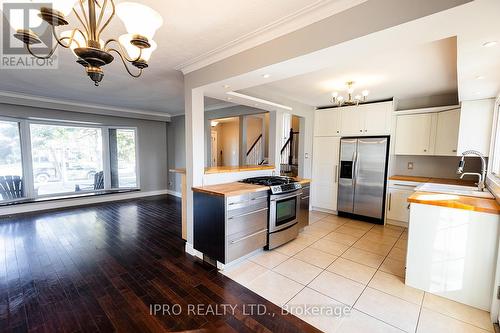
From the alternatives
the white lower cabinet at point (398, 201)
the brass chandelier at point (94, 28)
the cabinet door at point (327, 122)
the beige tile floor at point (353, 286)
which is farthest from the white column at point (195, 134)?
the white lower cabinet at point (398, 201)

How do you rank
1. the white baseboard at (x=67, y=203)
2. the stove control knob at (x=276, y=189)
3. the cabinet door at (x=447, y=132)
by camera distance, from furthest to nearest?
the white baseboard at (x=67, y=203)
the cabinet door at (x=447, y=132)
the stove control knob at (x=276, y=189)

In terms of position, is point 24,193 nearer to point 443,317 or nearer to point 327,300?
point 327,300

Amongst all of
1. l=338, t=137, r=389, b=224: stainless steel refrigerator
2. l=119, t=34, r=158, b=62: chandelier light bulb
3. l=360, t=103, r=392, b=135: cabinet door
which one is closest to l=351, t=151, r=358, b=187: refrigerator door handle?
l=338, t=137, r=389, b=224: stainless steel refrigerator

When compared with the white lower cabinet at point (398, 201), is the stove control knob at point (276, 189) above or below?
above

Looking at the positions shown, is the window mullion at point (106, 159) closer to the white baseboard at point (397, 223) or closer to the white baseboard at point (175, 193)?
the white baseboard at point (175, 193)

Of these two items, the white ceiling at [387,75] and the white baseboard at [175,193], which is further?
the white baseboard at [175,193]

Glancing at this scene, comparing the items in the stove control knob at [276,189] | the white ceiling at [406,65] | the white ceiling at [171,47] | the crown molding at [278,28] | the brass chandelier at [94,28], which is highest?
the white ceiling at [171,47]

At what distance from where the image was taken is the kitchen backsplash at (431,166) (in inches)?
148

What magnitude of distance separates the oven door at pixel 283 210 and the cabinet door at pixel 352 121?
6.72 ft

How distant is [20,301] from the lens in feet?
6.78

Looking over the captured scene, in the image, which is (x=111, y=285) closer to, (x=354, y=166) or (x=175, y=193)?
(x=354, y=166)

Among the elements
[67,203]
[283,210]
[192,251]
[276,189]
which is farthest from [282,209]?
[67,203]

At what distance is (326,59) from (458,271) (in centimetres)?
240

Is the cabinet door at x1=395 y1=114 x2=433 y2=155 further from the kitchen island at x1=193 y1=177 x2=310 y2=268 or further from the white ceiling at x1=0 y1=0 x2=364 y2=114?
the white ceiling at x1=0 y1=0 x2=364 y2=114
